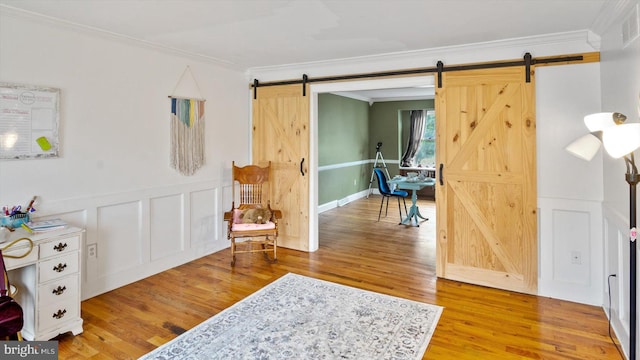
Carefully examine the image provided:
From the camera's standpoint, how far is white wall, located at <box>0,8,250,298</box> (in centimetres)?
290

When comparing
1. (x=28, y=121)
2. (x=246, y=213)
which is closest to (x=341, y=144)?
(x=246, y=213)

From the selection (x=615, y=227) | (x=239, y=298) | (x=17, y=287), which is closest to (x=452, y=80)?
(x=615, y=227)

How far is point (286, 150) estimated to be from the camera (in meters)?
4.83

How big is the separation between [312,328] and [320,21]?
2.42m

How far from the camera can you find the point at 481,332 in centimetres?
271

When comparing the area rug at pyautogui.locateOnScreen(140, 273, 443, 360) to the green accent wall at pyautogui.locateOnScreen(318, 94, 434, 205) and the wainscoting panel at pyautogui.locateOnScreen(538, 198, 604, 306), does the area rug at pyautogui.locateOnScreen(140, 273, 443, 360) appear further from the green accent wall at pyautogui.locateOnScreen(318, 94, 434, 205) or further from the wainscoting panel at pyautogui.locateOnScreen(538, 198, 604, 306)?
the green accent wall at pyautogui.locateOnScreen(318, 94, 434, 205)

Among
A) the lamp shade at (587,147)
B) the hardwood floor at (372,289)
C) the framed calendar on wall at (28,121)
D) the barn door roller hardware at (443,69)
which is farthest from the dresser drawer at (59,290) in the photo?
the lamp shade at (587,147)

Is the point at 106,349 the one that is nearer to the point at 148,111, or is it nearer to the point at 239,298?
the point at 239,298

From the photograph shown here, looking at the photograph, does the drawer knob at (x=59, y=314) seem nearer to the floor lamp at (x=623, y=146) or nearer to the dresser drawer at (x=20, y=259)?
the dresser drawer at (x=20, y=259)

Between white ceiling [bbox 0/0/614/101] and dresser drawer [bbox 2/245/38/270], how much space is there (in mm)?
1723

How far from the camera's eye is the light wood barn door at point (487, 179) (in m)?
3.41

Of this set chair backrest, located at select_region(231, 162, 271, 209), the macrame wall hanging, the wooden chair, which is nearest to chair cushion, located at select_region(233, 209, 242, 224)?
the wooden chair

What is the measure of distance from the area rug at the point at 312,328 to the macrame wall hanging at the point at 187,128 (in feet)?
5.86

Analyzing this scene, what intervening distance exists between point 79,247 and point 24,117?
1.11m
